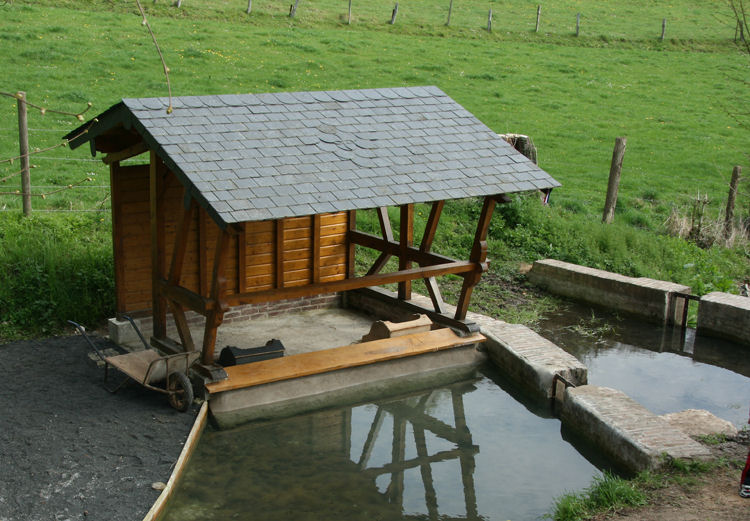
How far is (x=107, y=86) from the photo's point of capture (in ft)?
63.5

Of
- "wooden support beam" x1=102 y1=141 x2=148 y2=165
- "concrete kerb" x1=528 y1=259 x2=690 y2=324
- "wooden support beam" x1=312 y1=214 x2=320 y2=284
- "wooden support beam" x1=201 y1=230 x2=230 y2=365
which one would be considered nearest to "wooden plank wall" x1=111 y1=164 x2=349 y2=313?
"wooden support beam" x1=312 y1=214 x2=320 y2=284

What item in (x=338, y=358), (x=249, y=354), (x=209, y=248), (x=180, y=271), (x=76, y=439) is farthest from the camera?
(x=209, y=248)

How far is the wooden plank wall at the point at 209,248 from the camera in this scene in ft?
32.5

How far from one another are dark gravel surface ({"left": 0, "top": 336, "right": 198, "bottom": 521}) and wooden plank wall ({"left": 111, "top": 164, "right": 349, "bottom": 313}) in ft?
3.87

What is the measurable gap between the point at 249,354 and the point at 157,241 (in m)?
1.64

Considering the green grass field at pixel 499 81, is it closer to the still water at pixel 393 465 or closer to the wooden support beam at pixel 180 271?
the wooden support beam at pixel 180 271

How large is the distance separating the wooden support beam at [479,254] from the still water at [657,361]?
1641 millimetres

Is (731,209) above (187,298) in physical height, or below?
below

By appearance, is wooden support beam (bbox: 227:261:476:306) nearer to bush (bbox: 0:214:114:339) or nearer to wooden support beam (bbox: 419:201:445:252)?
wooden support beam (bbox: 419:201:445:252)

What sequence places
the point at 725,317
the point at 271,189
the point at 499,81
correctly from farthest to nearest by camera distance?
the point at 499,81
the point at 725,317
the point at 271,189

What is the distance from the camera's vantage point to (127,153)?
9352 mm

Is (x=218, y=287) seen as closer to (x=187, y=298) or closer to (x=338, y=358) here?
(x=187, y=298)

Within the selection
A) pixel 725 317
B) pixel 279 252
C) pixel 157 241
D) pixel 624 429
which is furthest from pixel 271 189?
pixel 725 317

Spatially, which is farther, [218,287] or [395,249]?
[395,249]
